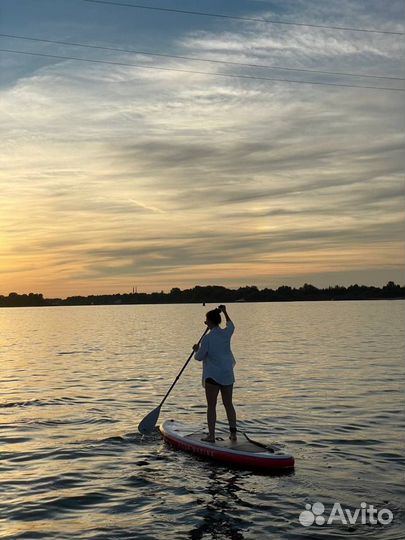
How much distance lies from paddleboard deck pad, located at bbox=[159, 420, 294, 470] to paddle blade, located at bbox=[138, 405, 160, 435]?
1.04 meters

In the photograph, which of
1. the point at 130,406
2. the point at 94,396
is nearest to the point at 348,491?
the point at 130,406

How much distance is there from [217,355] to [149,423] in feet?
13.4

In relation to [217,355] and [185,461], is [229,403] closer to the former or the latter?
[217,355]

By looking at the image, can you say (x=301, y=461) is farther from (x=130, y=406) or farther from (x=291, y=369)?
(x=291, y=369)

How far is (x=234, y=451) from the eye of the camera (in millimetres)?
12469

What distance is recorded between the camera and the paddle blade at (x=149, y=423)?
618 inches

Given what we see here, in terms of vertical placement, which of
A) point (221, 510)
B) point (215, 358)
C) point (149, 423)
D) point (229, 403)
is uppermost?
point (215, 358)

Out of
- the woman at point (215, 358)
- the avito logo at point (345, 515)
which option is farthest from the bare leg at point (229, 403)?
the avito logo at point (345, 515)

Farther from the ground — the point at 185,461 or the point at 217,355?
the point at 217,355


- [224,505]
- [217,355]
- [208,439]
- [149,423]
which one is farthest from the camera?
Result: [149,423]

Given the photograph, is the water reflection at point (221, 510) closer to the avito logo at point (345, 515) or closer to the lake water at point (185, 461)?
the lake water at point (185, 461)

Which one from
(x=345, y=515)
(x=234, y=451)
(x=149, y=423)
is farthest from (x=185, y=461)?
(x=345, y=515)

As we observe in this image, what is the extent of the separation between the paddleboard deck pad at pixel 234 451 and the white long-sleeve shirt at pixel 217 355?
135 cm

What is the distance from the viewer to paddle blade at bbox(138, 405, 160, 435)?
15.7 metres
